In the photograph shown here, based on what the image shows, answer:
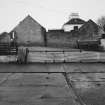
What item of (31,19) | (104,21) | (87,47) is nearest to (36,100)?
(87,47)

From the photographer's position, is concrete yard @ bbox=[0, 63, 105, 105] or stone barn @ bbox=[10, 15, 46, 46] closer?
concrete yard @ bbox=[0, 63, 105, 105]

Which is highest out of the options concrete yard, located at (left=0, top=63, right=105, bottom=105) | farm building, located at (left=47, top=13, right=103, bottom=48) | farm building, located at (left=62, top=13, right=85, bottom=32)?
farm building, located at (left=62, top=13, right=85, bottom=32)

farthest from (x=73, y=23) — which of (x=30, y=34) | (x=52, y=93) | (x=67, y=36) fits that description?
(x=52, y=93)

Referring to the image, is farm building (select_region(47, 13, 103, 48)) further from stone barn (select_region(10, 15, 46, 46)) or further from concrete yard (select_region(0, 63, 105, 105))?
concrete yard (select_region(0, 63, 105, 105))

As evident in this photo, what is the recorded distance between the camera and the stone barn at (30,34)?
20.4m

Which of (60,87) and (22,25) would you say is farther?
(22,25)

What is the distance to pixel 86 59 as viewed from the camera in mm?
5980

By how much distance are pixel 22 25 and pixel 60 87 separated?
A: 62.7 ft

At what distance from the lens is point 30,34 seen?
2064 centimetres

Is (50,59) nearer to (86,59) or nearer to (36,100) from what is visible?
(86,59)

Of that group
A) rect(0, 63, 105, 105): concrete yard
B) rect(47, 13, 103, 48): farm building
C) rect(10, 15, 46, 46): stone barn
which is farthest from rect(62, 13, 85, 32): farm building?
rect(0, 63, 105, 105): concrete yard

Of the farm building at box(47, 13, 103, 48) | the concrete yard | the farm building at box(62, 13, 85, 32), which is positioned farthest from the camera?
the farm building at box(62, 13, 85, 32)

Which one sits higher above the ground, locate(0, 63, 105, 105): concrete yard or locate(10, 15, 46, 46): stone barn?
locate(10, 15, 46, 46): stone barn

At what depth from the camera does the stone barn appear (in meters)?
20.4
